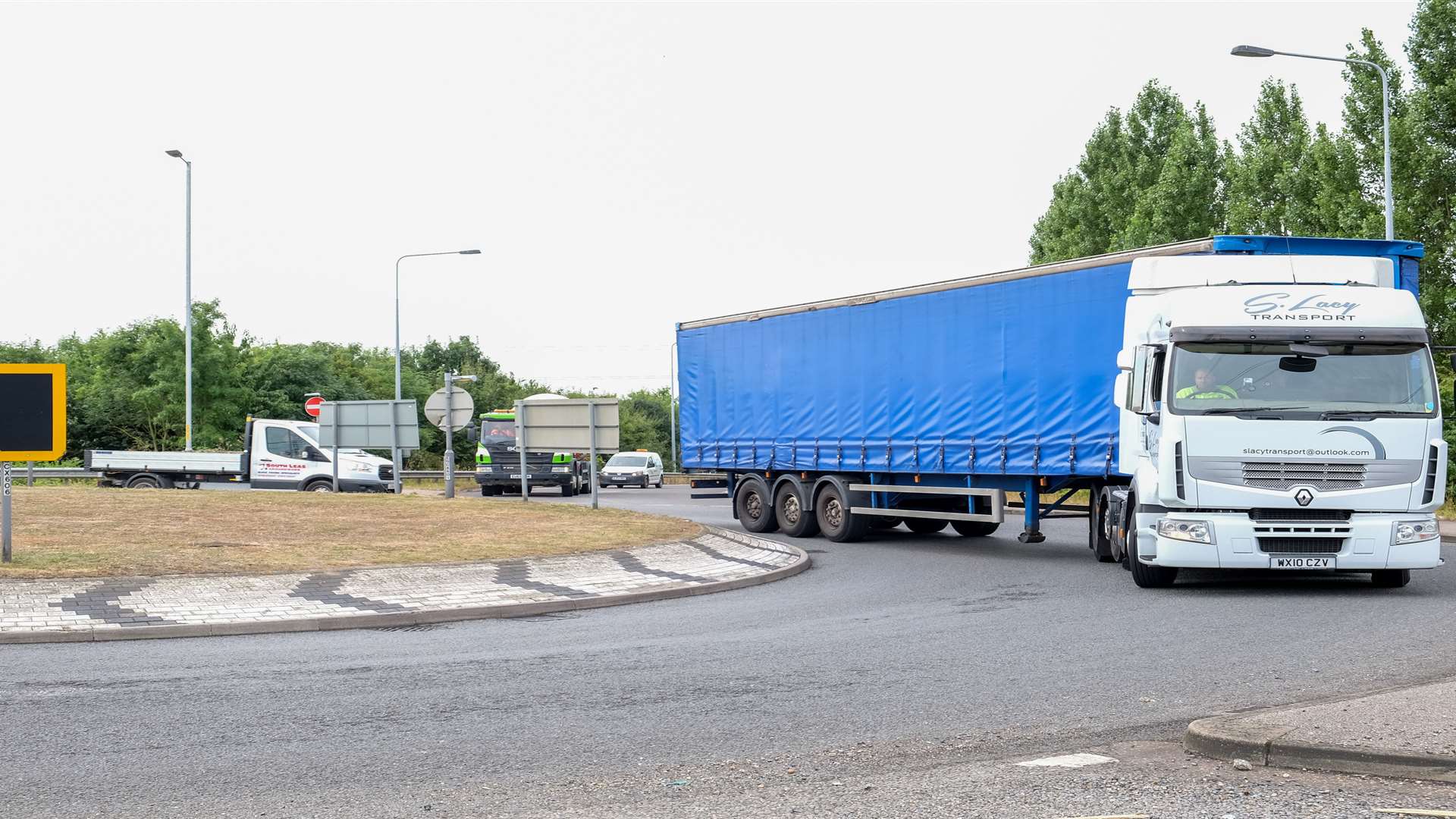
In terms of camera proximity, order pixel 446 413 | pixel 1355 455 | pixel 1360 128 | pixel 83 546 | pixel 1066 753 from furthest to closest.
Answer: pixel 1360 128, pixel 446 413, pixel 83 546, pixel 1355 455, pixel 1066 753

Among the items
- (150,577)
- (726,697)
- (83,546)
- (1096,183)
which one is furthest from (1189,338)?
(1096,183)

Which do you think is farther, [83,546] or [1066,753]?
[83,546]

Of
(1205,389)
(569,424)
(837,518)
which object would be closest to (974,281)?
(837,518)

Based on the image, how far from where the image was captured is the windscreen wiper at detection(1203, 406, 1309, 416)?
13438 mm

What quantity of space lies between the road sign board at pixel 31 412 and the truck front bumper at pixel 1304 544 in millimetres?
10852

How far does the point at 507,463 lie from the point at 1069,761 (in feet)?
122

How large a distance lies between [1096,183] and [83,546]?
38891mm

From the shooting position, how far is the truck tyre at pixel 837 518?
2216 cm

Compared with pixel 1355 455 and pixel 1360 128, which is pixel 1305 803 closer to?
pixel 1355 455

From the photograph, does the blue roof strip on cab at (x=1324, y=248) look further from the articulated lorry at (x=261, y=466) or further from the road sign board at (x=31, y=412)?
the articulated lorry at (x=261, y=466)

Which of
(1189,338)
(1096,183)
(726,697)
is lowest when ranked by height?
(726,697)

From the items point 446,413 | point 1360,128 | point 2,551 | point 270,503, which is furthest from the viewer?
point 1360,128

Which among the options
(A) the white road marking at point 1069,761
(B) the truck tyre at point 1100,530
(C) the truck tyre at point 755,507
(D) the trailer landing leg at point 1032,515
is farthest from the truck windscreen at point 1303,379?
(C) the truck tyre at point 755,507

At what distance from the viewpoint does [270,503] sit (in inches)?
976
